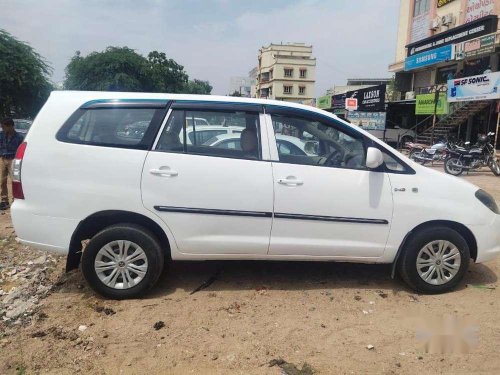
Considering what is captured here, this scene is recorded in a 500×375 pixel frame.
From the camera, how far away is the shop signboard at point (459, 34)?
20.7 metres

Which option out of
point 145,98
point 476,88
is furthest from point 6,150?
point 476,88

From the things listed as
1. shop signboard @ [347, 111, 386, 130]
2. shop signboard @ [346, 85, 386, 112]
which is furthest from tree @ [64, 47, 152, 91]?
shop signboard @ [347, 111, 386, 130]

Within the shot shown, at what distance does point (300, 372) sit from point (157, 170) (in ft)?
6.49

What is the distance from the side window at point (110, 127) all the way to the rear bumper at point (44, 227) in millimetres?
706

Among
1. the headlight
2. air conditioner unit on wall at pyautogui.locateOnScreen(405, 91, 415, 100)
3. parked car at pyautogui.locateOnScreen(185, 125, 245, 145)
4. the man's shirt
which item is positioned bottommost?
the headlight

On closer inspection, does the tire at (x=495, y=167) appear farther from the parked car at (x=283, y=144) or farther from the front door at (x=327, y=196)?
the parked car at (x=283, y=144)

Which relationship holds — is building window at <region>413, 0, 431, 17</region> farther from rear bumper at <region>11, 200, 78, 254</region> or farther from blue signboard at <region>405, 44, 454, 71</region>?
rear bumper at <region>11, 200, 78, 254</region>

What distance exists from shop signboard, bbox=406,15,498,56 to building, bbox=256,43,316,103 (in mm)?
55069

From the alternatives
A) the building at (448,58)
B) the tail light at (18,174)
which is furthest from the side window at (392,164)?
the building at (448,58)

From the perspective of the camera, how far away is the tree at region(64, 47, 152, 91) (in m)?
31.2

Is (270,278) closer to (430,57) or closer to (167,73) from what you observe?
(430,57)

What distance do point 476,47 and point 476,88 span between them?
5.52 meters

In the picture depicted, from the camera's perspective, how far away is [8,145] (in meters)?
7.45

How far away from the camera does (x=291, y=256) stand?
13.1 ft
